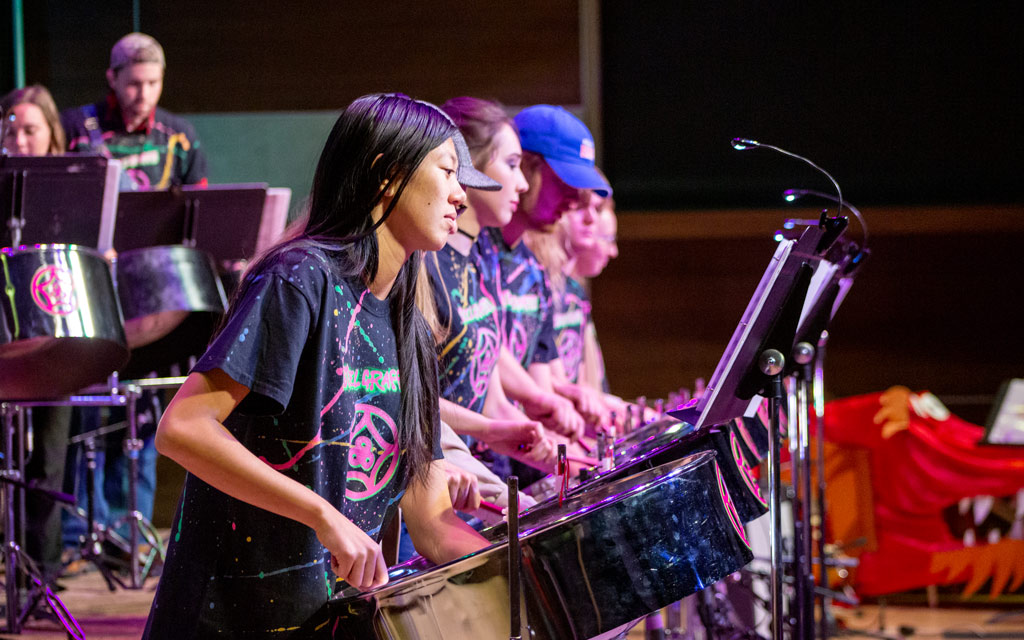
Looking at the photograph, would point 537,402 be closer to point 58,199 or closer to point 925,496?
point 58,199

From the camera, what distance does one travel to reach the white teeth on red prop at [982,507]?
9.82 ft

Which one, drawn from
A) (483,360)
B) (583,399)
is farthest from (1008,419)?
(483,360)

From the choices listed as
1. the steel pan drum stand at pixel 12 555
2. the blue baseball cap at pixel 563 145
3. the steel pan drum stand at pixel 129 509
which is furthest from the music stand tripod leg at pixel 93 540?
the blue baseball cap at pixel 563 145

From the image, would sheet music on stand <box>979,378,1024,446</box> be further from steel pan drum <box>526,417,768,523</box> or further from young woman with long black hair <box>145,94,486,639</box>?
young woman with long black hair <box>145,94,486,639</box>

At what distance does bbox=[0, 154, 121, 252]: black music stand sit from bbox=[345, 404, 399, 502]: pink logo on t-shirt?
142 cm

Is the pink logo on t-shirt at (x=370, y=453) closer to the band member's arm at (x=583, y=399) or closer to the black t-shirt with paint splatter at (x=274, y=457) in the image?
the black t-shirt with paint splatter at (x=274, y=457)

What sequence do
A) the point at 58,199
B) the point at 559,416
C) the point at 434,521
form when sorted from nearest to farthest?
1. the point at 434,521
2. the point at 559,416
3. the point at 58,199

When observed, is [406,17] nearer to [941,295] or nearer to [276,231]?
[276,231]

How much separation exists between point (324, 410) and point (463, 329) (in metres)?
0.70

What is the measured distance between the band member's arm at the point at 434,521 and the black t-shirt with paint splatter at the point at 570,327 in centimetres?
136

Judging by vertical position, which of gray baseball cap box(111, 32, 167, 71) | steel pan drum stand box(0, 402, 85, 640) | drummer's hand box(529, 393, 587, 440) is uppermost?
gray baseball cap box(111, 32, 167, 71)

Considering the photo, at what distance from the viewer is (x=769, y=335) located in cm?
130

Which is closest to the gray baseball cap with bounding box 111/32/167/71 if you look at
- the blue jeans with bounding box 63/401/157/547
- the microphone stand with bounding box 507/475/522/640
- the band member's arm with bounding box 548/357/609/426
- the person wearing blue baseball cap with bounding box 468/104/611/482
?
the blue jeans with bounding box 63/401/157/547

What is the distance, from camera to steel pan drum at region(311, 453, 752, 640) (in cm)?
93
